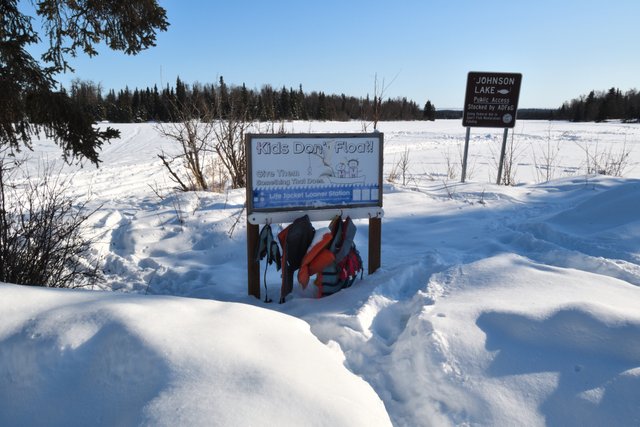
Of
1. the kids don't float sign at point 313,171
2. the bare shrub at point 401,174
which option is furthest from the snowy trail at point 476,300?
the bare shrub at point 401,174

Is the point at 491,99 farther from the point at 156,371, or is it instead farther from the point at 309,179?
the point at 156,371

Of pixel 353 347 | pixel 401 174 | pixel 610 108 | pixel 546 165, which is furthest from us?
pixel 610 108

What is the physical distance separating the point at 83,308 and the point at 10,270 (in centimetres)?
149

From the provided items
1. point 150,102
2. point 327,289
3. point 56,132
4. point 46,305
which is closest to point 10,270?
point 46,305

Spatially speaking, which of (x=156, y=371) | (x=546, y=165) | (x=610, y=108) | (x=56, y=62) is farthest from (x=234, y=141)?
(x=610, y=108)

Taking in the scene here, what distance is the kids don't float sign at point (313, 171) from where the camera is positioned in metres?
3.47

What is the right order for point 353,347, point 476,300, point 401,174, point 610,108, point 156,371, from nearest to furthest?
1. point 156,371
2. point 353,347
3. point 476,300
4. point 401,174
5. point 610,108

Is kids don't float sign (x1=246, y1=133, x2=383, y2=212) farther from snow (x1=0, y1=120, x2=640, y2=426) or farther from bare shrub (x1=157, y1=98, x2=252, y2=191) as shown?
bare shrub (x1=157, y1=98, x2=252, y2=191)

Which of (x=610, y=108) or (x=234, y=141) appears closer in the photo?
(x=234, y=141)

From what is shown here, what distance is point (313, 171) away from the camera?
362 cm

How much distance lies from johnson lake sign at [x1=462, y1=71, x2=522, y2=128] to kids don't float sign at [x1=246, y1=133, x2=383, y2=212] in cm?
510

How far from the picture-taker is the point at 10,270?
125 inches

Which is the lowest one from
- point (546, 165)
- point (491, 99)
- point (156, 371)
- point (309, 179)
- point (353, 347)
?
point (546, 165)

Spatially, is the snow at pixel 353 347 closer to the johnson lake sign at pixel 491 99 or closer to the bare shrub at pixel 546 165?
the johnson lake sign at pixel 491 99
